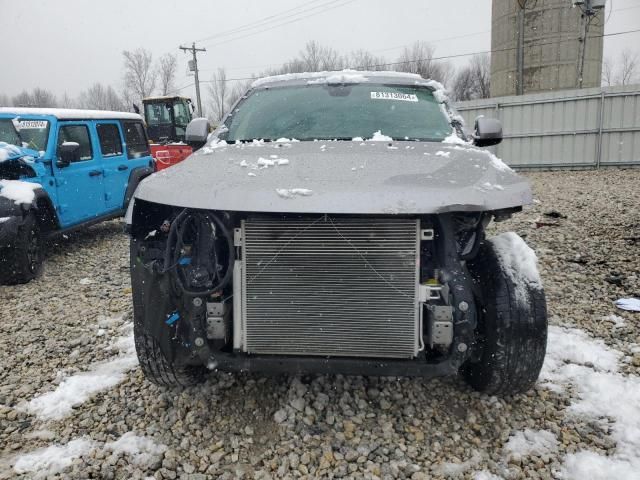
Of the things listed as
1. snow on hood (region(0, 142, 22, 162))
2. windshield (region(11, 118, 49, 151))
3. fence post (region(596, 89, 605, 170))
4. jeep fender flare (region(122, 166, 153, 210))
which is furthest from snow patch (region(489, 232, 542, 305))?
fence post (region(596, 89, 605, 170))

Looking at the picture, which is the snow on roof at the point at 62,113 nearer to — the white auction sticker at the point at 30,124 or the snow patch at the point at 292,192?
the white auction sticker at the point at 30,124

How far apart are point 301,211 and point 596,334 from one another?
267 centimetres

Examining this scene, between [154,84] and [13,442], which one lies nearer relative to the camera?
[13,442]

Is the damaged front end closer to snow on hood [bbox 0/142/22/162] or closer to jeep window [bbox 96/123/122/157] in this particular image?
snow on hood [bbox 0/142/22/162]

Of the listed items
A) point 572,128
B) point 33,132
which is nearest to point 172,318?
point 33,132

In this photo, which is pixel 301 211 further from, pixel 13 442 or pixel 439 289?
pixel 13 442

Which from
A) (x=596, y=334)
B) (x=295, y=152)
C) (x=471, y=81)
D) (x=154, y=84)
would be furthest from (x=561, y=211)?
(x=154, y=84)

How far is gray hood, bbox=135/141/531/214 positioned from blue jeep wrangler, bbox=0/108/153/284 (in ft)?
11.0

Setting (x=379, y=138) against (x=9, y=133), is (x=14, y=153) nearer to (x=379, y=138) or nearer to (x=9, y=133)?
(x=9, y=133)

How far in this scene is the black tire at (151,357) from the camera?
8.33 feet

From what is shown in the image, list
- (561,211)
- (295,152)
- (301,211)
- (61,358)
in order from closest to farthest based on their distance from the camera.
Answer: (301,211) → (295,152) → (61,358) → (561,211)

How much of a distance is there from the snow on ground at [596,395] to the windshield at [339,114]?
162cm

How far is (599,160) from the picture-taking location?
14.4m

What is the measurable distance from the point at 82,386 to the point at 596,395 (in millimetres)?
2979
